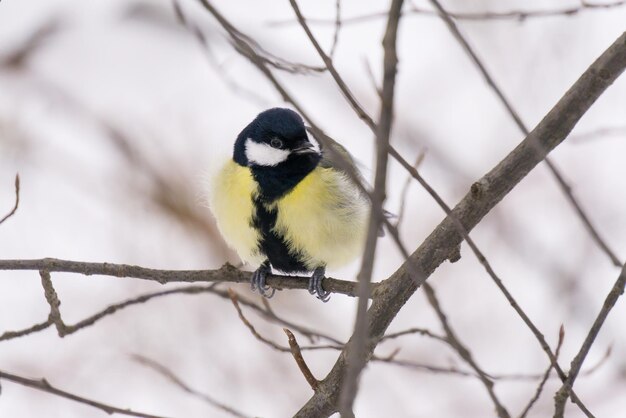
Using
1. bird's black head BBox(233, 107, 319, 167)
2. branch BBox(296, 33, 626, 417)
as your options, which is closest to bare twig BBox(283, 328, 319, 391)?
branch BBox(296, 33, 626, 417)

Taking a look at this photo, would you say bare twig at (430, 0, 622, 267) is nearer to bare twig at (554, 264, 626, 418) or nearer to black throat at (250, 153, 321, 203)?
bare twig at (554, 264, 626, 418)

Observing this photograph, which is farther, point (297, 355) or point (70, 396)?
point (297, 355)

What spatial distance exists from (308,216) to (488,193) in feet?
4.12

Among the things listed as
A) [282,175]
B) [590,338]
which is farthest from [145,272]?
[590,338]

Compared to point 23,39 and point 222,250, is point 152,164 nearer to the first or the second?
point 222,250

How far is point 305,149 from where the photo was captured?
10.6 ft

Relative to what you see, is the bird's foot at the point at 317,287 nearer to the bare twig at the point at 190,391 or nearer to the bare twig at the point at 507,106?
the bare twig at the point at 190,391

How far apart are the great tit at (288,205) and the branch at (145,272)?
24cm

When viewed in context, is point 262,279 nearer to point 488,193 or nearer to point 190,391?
point 190,391

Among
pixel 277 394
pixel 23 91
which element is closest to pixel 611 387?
pixel 277 394

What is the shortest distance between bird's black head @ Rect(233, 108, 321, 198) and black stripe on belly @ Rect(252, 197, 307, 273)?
0.22 feet

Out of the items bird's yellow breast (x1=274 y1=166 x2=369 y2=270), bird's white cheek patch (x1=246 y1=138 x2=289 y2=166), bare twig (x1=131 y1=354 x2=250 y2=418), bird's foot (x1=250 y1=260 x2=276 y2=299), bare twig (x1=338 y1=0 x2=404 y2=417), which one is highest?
bird's white cheek patch (x1=246 y1=138 x2=289 y2=166)

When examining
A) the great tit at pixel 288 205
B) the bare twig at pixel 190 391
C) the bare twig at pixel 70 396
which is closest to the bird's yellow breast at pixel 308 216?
the great tit at pixel 288 205

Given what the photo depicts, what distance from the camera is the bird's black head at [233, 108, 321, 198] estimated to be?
3.20 metres
